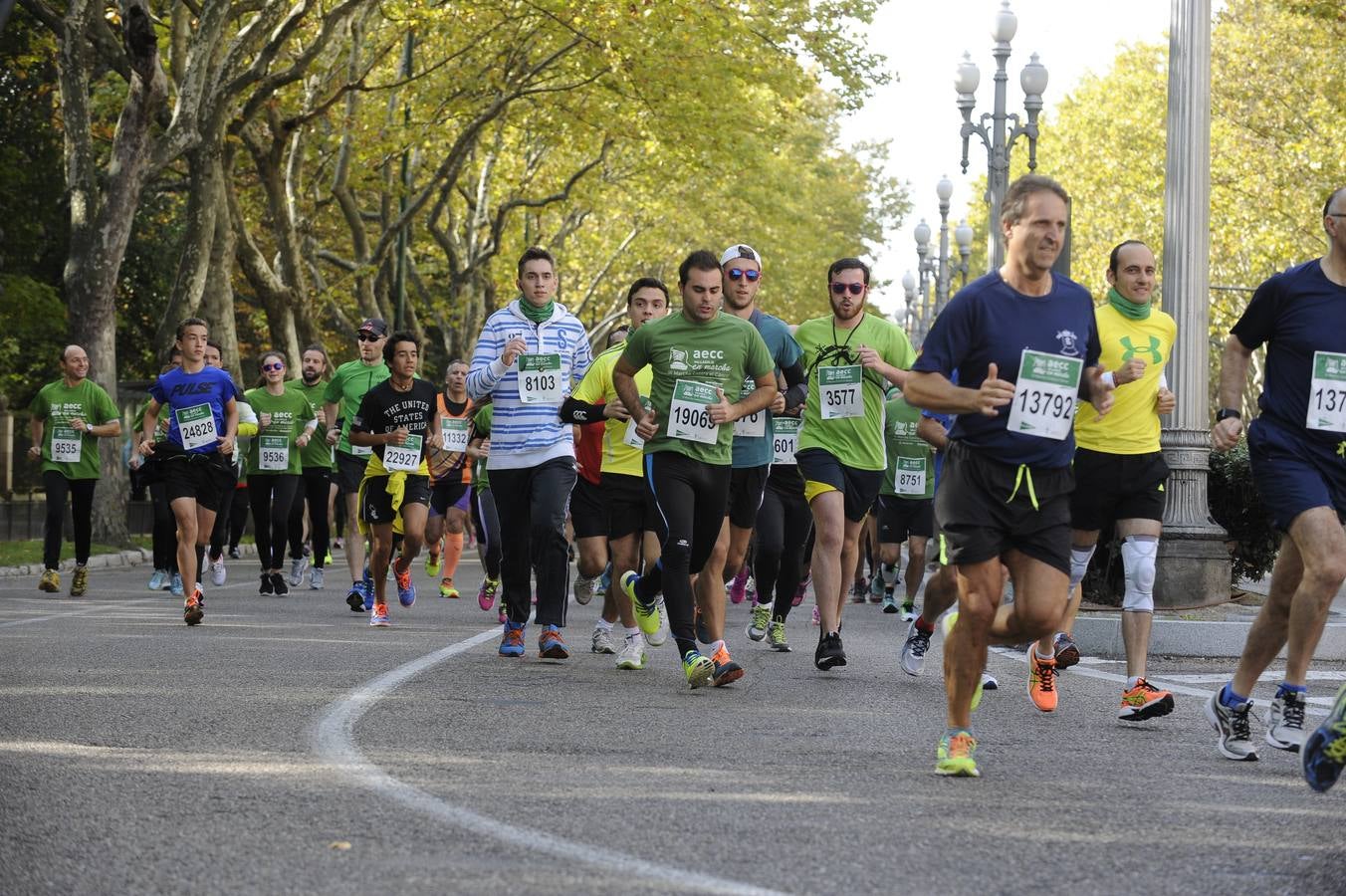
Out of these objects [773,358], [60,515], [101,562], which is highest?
[773,358]

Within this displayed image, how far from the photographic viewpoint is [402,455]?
559 inches

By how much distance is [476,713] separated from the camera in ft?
28.2

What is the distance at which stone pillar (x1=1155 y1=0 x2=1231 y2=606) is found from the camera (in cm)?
1423

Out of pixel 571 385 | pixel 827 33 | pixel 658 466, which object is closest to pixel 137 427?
pixel 571 385

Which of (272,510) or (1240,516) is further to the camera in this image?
(272,510)

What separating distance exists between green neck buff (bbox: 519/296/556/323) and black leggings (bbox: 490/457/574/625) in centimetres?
75

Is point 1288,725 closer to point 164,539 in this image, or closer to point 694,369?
point 694,369

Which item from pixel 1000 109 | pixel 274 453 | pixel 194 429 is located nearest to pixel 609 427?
pixel 194 429

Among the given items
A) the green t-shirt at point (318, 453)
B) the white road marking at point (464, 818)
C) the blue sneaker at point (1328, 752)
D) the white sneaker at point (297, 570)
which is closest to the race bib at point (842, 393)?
the white road marking at point (464, 818)

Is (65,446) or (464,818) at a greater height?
(65,446)

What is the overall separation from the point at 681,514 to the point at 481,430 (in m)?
4.62

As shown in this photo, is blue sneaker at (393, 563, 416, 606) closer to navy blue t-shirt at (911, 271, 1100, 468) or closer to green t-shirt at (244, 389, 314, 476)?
green t-shirt at (244, 389, 314, 476)

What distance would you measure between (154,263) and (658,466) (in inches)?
1261

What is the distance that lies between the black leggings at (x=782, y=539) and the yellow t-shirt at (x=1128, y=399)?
320 cm
